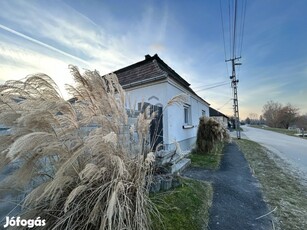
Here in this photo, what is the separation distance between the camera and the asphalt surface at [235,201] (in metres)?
2.59

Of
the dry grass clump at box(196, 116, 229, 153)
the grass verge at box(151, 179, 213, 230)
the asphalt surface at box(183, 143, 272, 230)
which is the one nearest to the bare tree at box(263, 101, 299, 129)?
the dry grass clump at box(196, 116, 229, 153)

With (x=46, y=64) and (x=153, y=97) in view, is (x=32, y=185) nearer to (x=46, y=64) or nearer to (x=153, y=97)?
(x=46, y=64)

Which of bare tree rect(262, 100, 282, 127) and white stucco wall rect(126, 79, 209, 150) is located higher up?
bare tree rect(262, 100, 282, 127)

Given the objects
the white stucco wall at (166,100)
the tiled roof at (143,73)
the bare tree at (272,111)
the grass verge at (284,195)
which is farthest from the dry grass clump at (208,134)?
the bare tree at (272,111)

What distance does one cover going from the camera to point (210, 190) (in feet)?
12.6

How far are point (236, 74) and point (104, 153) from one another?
62.8 feet

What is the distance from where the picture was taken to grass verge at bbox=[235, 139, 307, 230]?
2689mm

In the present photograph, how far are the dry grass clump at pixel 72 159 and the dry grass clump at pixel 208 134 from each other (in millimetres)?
6260

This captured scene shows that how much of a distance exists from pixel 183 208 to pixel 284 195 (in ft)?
8.85

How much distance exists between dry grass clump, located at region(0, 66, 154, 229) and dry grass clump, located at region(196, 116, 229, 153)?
626 centimetres

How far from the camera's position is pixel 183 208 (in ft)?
8.94

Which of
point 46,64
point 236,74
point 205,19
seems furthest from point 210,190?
point 236,74

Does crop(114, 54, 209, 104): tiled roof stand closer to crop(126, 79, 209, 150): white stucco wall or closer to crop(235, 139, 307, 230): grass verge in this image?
crop(126, 79, 209, 150): white stucco wall

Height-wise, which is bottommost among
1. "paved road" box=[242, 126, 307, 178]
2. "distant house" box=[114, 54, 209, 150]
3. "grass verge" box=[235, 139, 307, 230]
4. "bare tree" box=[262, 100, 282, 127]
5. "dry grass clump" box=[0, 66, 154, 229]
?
"grass verge" box=[235, 139, 307, 230]
